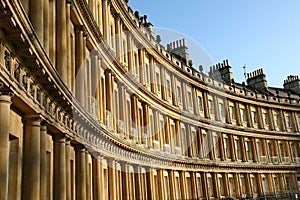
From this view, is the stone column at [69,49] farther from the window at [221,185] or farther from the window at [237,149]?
the window at [237,149]

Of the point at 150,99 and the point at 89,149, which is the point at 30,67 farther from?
the point at 150,99

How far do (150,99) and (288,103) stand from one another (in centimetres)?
2699

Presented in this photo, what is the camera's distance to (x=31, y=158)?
9445 mm

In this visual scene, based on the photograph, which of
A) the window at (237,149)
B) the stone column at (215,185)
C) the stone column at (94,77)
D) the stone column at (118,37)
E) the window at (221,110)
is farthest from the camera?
the window at (237,149)

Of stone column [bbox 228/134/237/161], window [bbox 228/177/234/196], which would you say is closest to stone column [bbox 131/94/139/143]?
window [bbox 228/177/234/196]

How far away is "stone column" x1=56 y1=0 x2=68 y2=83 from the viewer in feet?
42.8

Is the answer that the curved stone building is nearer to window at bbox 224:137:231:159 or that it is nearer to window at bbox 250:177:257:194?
window at bbox 250:177:257:194

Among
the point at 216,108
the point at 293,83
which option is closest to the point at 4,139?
the point at 216,108

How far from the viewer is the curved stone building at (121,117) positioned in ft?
30.3

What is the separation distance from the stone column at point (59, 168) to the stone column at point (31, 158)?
2.52m

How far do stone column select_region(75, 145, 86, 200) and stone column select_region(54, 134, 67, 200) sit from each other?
2322mm

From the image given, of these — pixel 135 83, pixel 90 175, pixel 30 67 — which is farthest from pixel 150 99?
pixel 30 67

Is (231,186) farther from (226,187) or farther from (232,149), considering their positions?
(232,149)

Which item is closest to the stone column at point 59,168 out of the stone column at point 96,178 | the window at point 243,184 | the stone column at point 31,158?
the stone column at point 31,158
